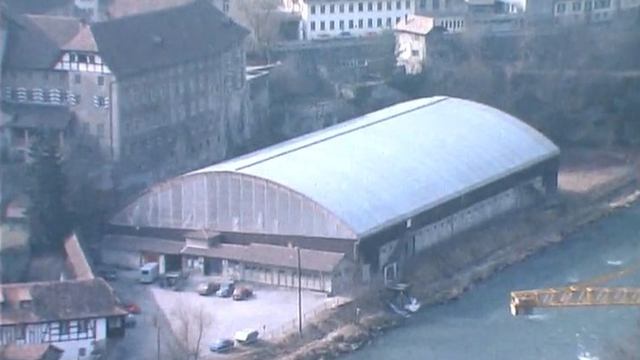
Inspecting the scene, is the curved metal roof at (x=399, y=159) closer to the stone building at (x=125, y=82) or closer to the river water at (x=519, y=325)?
the river water at (x=519, y=325)

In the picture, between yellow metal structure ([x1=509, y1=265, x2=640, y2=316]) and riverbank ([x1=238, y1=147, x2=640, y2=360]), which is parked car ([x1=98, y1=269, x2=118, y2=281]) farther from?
yellow metal structure ([x1=509, y1=265, x2=640, y2=316])

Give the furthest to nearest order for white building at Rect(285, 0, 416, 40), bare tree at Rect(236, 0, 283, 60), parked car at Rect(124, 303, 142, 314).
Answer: white building at Rect(285, 0, 416, 40) → bare tree at Rect(236, 0, 283, 60) → parked car at Rect(124, 303, 142, 314)

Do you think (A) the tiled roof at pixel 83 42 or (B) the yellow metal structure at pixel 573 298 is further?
(A) the tiled roof at pixel 83 42

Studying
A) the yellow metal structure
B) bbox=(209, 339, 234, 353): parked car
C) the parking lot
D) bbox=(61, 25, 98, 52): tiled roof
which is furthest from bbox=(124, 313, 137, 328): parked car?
bbox=(61, 25, 98, 52): tiled roof

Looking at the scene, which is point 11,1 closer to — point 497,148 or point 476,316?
point 497,148

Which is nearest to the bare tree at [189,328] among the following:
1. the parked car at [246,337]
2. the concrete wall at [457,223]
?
the parked car at [246,337]

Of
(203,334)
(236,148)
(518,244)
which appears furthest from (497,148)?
(203,334)
